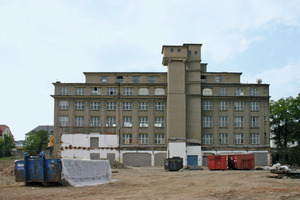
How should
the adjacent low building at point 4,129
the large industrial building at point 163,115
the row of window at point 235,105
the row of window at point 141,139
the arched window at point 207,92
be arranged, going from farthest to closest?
the adjacent low building at point 4,129, the arched window at point 207,92, the row of window at point 235,105, the row of window at point 141,139, the large industrial building at point 163,115

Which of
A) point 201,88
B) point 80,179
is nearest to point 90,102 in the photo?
point 201,88

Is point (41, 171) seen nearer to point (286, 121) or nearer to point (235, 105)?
point (235, 105)

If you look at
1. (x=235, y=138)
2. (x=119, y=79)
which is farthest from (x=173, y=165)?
(x=119, y=79)

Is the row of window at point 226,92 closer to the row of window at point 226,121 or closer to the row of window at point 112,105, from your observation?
the row of window at point 226,121

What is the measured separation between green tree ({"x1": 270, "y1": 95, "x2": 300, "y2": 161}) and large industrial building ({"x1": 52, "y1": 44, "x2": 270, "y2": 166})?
5.05 meters

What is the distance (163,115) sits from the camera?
183 feet

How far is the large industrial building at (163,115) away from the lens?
54.0 m

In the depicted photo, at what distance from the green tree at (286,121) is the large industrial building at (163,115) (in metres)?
5.05

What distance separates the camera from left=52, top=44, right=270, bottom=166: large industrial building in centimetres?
5403

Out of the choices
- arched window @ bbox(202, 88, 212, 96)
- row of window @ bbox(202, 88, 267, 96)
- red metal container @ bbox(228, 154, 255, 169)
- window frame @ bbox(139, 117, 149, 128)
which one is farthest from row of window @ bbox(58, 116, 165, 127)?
red metal container @ bbox(228, 154, 255, 169)

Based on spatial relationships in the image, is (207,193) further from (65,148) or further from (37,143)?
(37,143)

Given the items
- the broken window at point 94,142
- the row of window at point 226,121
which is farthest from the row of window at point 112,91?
the row of window at point 226,121

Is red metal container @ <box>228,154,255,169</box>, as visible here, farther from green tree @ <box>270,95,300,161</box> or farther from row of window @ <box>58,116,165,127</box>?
green tree @ <box>270,95,300,161</box>

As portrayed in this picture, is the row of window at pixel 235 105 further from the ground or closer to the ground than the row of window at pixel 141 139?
further from the ground
